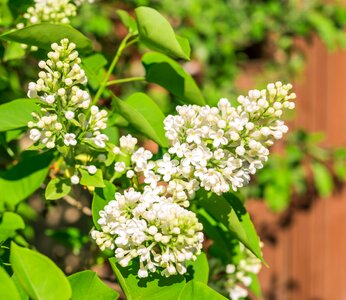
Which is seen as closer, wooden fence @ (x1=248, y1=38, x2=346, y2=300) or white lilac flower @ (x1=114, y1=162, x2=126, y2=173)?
white lilac flower @ (x1=114, y1=162, x2=126, y2=173)

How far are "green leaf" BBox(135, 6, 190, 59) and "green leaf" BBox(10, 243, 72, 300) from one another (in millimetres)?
436

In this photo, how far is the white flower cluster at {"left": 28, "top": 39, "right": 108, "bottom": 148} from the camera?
92 centimetres

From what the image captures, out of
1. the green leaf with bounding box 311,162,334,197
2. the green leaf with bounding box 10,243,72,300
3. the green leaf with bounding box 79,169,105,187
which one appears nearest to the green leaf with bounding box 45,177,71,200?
the green leaf with bounding box 79,169,105,187

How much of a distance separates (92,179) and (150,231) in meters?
0.18

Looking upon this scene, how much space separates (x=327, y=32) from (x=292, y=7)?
306mm

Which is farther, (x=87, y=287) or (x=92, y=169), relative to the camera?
(x=92, y=169)

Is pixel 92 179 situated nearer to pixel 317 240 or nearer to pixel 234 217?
pixel 234 217

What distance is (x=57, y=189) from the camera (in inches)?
41.2

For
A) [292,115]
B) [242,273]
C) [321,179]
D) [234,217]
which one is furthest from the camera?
[292,115]

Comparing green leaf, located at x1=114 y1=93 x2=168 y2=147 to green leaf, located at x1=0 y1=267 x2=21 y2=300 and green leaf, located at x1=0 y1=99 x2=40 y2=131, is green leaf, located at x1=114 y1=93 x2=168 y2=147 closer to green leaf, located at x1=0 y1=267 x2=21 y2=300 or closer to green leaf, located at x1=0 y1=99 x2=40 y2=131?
green leaf, located at x1=0 y1=99 x2=40 y2=131

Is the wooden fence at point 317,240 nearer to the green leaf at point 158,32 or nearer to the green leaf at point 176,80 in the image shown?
the green leaf at point 176,80

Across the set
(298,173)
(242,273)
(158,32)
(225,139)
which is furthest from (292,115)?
(225,139)

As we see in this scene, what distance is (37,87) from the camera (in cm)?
93

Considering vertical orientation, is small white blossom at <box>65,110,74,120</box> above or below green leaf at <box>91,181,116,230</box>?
above
